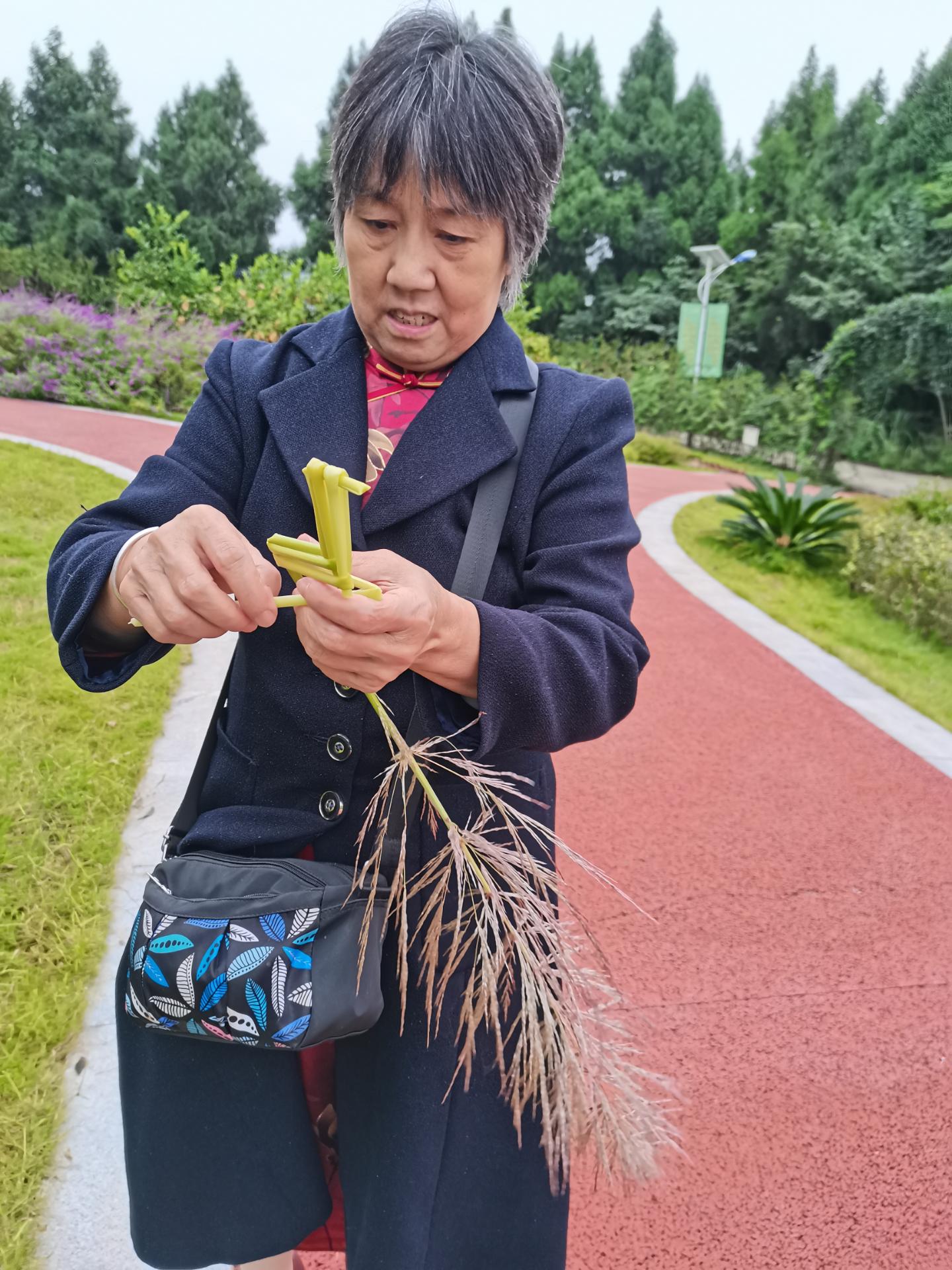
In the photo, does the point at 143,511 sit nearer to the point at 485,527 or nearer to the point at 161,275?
the point at 485,527

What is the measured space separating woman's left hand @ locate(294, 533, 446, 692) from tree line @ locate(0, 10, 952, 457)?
24.3 m

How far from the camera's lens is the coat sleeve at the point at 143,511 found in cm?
106

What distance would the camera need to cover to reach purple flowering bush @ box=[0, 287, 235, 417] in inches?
522

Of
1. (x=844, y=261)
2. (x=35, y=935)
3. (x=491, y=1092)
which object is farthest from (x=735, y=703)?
(x=844, y=261)

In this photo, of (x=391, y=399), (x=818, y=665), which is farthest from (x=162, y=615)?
(x=818, y=665)

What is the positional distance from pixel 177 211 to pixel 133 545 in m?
32.2

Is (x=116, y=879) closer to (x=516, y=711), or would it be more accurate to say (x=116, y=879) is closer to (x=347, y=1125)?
(x=347, y=1125)

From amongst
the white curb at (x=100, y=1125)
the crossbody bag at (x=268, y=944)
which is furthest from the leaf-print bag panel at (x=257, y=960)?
the white curb at (x=100, y=1125)

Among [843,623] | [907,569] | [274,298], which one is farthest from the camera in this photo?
[274,298]

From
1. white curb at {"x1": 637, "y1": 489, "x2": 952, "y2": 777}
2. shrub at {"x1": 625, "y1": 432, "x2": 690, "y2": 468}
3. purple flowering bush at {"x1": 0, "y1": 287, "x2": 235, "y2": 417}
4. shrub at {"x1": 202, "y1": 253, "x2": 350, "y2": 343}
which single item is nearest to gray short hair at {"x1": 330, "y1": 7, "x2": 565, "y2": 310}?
white curb at {"x1": 637, "y1": 489, "x2": 952, "y2": 777}

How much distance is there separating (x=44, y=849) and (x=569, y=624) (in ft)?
7.49

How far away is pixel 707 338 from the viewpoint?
2409 centimetres

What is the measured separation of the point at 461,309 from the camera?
118 centimetres

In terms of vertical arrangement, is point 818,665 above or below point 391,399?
below
